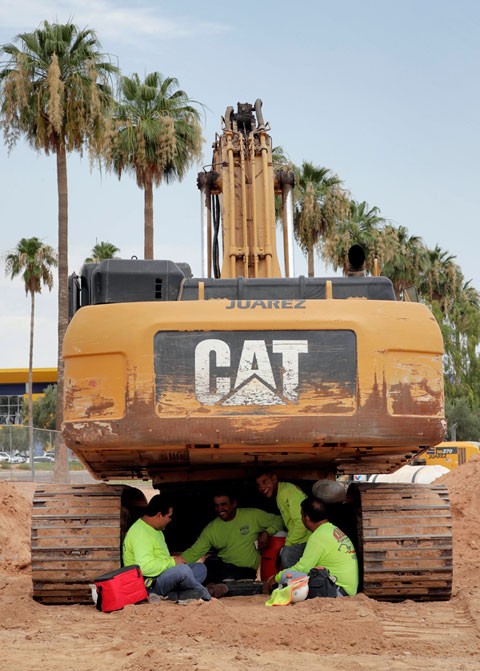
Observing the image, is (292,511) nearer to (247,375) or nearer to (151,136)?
(247,375)

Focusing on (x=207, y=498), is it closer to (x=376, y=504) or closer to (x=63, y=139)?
(x=376, y=504)

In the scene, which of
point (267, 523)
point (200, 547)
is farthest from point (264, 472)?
point (200, 547)

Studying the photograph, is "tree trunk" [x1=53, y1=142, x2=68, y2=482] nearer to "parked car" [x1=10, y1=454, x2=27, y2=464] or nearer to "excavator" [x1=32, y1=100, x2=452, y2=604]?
"parked car" [x1=10, y1=454, x2=27, y2=464]

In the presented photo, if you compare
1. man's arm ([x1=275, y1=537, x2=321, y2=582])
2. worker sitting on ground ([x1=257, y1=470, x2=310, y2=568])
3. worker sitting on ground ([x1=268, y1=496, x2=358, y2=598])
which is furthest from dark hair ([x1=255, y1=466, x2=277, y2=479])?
man's arm ([x1=275, y1=537, x2=321, y2=582])

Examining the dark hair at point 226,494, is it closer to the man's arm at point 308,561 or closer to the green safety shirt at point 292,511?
the green safety shirt at point 292,511

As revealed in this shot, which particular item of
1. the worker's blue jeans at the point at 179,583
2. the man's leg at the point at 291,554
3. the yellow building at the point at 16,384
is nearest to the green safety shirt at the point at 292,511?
the man's leg at the point at 291,554

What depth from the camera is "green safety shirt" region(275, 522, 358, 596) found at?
8.40m

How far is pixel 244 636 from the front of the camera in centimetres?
674

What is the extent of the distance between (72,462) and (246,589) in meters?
25.5

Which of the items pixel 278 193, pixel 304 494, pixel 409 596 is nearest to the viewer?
pixel 409 596

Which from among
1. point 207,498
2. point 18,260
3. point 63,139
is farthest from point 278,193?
point 18,260

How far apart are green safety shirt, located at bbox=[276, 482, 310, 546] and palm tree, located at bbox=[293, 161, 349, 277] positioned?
28557 mm

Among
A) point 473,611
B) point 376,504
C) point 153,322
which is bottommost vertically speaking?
point 473,611

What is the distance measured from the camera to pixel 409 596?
8.54 meters
